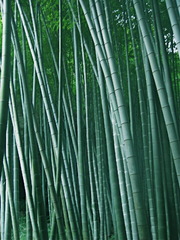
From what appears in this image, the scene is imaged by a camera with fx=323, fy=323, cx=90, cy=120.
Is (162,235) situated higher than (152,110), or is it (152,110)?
(152,110)

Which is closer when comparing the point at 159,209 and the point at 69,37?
the point at 159,209

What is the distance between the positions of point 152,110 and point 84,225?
1.07 metres

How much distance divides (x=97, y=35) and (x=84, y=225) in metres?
1.38

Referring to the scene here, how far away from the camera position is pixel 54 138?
2086 mm

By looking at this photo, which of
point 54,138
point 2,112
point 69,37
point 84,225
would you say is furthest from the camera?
point 69,37

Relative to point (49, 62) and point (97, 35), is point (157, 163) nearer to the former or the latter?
point (97, 35)

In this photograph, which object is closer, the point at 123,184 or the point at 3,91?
the point at 3,91

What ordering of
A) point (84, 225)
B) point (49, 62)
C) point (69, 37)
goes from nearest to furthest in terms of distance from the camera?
point (84, 225) < point (69, 37) < point (49, 62)

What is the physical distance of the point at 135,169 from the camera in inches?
55.4

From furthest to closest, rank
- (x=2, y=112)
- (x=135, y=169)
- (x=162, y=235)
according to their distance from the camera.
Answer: (x=162, y=235)
(x=135, y=169)
(x=2, y=112)

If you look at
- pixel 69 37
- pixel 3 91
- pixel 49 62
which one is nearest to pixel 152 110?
pixel 3 91

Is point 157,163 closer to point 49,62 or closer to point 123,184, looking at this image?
point 123,184

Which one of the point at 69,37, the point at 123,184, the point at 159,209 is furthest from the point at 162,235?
the point at 69,37

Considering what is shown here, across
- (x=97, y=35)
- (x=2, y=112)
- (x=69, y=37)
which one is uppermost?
(x=69, y=37)
